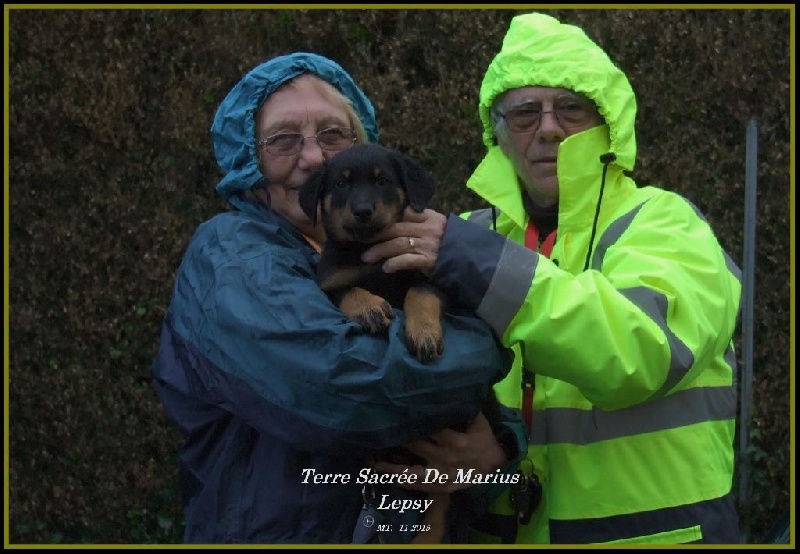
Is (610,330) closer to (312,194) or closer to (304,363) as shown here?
(304,363)

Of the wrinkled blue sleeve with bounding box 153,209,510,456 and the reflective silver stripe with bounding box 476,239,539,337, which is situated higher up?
the reflective silver stripe with bounding box 476,239,539,337

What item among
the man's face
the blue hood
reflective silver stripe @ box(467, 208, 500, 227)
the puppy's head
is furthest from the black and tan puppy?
reflective silver stripe @ box(467, 208, 500, 227)

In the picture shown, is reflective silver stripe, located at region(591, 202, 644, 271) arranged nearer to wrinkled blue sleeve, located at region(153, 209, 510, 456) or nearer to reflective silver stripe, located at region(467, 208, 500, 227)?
wrinkled blue sleeve, located at region(153, 209, 510, 456)

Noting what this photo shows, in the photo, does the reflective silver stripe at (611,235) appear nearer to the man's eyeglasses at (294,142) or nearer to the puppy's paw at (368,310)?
the puppy's paw at (368,310)

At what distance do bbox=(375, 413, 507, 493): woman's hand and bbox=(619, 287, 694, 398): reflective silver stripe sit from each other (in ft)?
2.07

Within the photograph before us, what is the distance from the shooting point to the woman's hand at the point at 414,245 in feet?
8.95

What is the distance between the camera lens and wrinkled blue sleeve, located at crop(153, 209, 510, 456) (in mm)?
2432

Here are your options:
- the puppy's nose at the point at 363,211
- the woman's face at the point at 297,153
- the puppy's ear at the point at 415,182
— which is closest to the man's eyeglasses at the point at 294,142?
the woman's face at the point at 297,153

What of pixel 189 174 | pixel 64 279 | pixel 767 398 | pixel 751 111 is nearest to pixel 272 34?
pixel 189 174

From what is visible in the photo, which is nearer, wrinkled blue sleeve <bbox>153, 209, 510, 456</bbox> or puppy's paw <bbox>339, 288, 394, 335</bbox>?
wrinkled blue sleeve <bbox>153, 209, 510, 456</bbox>

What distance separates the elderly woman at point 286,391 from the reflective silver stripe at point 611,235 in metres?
0.55

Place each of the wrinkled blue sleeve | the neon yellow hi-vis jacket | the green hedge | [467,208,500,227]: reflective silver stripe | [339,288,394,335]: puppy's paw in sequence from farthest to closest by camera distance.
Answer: the green hedge
[467,208,500,227]: reflective silver stripe
[339,288,394,335]: puppy's paw
the neon yellow hi-vis jacket
the wrinkled blue sleeve

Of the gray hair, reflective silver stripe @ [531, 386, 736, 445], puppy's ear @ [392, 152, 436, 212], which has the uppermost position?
the gray hair

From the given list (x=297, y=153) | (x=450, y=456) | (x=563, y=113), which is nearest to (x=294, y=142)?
(x=297, y=153)
